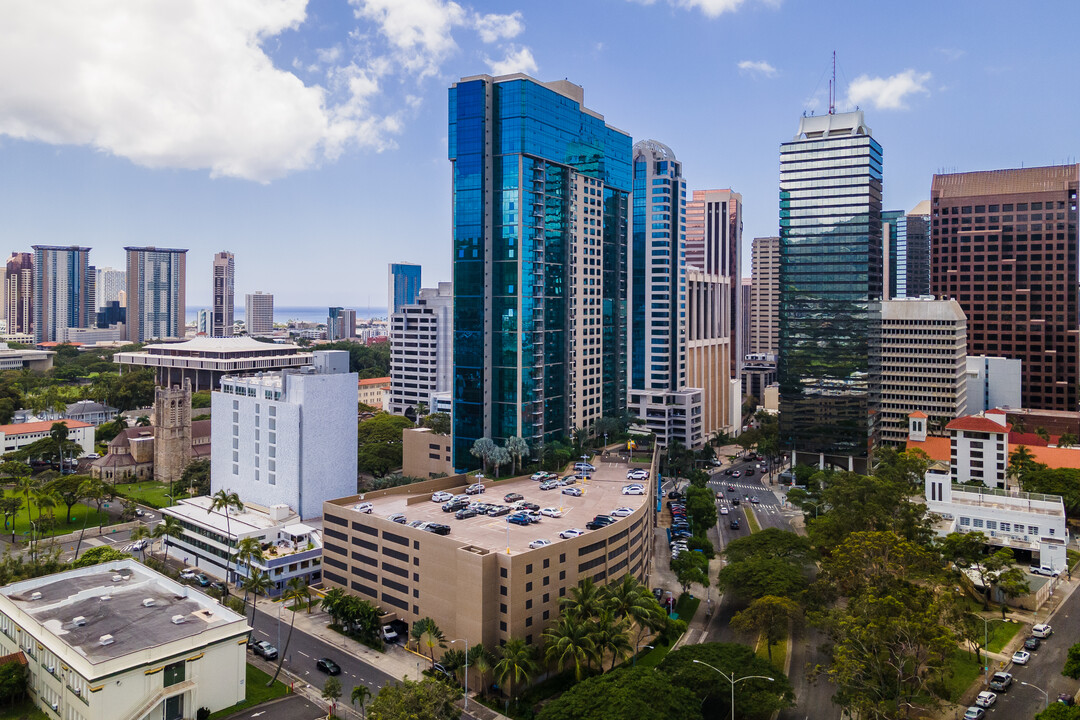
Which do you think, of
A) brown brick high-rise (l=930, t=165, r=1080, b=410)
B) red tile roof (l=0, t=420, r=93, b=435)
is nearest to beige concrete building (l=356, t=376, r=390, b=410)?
red tile roof (l=0, t=420, r=93, b=435)

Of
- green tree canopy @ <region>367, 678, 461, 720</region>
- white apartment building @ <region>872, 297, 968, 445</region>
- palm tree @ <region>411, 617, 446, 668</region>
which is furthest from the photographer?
white apartment building @ <region>872, 297, 968, 445</region>

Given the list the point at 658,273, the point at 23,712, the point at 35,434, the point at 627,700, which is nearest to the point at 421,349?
the point at 658,273

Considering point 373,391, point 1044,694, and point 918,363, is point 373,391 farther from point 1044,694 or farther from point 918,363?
point 1044,694

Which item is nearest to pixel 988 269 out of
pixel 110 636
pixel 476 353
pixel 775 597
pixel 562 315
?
pixel 562 315

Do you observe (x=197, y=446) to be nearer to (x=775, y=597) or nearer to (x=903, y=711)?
(x=775, y=597)

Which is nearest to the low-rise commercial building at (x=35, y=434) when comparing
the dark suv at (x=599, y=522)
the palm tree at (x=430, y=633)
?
the palm tree at (x=430, y=633)

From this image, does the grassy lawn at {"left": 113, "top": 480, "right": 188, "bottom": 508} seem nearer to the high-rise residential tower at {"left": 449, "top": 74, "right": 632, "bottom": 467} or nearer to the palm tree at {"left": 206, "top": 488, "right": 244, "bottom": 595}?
the palm tree at {"left": 206, "top": 488, "right": 244, "bottom": 595}
